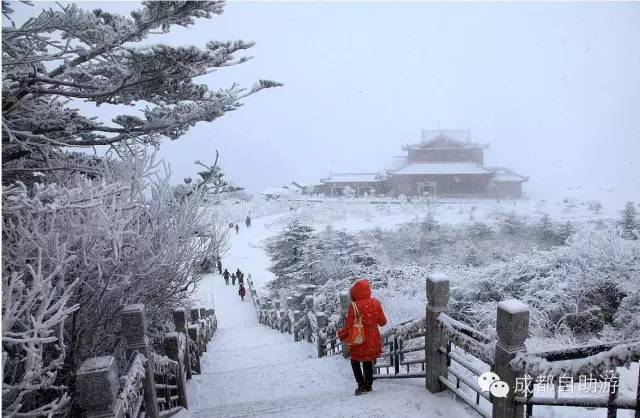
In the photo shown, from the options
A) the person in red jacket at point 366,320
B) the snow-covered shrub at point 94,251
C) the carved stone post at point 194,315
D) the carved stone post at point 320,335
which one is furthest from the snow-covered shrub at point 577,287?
the snow-covered shrub at point 94,251

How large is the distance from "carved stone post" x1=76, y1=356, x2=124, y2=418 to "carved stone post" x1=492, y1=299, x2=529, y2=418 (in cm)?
301

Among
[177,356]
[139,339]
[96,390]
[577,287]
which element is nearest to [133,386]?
[139,339]

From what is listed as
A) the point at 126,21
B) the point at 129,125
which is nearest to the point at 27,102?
the point at 129,125

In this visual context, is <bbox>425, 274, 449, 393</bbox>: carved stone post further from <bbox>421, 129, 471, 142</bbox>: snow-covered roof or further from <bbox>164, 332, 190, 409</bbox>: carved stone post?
<bbox>421, 129, 471, 142</bbox>: snow-covered roof

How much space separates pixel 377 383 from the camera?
5172mm

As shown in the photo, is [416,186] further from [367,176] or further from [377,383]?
[377,383]

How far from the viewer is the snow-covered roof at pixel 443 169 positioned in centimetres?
4059

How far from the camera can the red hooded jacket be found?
4.35m

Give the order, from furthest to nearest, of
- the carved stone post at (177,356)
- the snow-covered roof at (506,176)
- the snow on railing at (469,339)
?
1. the snow-covered roof at (506,176)
2. the carved stone post at (177,356)
3. the snow on railing at (469,339)

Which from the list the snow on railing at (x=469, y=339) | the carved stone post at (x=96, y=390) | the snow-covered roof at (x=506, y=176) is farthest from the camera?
the snow-covered roof at (x=506, y=176)

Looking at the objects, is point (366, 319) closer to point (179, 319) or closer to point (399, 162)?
point (179, 319)

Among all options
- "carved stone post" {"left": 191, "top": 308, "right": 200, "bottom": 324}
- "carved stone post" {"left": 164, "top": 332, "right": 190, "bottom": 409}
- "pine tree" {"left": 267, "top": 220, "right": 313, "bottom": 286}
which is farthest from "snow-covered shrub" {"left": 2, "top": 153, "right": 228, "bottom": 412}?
"pine tree" {"left": 267, "top": 220, "right": 313, "bottom": 286}

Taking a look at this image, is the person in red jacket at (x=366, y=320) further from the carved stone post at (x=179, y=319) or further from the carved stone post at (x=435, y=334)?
the carved stone post at (x=179, y=319)

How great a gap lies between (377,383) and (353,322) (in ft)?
4.58
